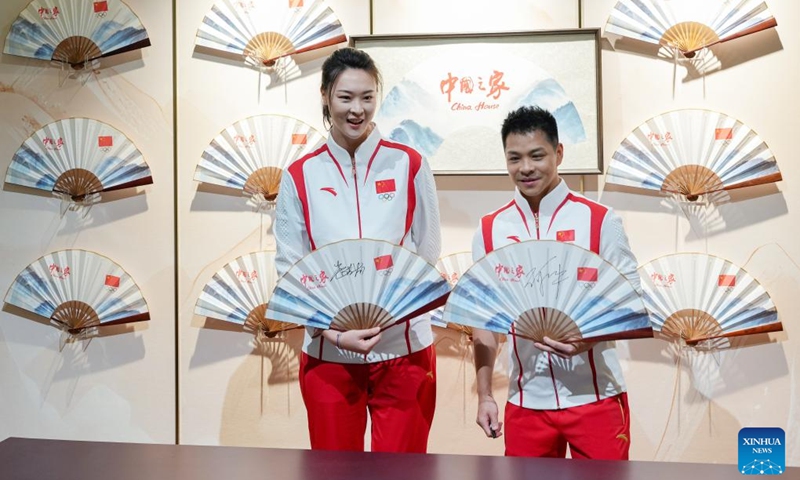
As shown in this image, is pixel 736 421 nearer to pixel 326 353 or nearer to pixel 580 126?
pixel 580 126

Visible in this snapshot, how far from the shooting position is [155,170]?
3514mm

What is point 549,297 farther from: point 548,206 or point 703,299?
point 703,299

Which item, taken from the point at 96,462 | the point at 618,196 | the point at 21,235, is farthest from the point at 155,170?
the point at 96,462

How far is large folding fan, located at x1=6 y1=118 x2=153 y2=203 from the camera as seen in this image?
11.5ft

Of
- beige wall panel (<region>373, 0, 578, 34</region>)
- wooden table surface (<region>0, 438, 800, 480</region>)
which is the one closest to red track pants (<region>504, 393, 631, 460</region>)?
wooden table surface (<region>0, 438, 800, 480</region>)

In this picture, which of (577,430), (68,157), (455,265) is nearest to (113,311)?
(68,157)

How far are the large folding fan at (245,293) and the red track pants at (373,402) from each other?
1.11 metres

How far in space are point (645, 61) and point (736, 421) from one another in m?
1.42

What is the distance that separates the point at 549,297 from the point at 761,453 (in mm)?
762

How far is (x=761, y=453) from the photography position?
4.69ft

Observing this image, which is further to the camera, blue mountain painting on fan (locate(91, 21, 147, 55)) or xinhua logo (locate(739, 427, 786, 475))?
blue mountain painting on fan (locate(91, 21, 147, 55))
